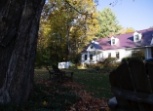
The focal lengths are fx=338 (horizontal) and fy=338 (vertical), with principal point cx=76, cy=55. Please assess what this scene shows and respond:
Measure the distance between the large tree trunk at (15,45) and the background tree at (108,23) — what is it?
8996 centimetres

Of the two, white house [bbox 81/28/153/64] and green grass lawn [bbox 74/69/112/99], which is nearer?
green grass lawn [bbox 74/69/112/99]

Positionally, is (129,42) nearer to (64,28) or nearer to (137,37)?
(137,37)

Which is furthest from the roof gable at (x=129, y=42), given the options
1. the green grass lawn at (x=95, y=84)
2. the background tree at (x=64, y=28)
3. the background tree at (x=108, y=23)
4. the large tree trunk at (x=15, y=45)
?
the large tree trunk at (x=15, y=45)

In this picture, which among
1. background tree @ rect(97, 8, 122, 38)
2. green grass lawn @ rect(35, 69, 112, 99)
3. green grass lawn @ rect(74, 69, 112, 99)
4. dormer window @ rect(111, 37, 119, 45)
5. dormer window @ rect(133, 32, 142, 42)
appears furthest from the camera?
background tree @ rect(97, 8, 122, 38)

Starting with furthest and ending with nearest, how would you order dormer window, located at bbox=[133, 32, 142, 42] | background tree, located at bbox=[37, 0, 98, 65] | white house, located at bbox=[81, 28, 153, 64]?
dormer window, located at bbox=[133, 32, 142, 42], background tree, located at bbox=[37, 0, 98, 65], white house, located at bbox=[81, 28, 153, 64]

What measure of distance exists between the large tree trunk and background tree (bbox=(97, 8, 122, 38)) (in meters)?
90.0

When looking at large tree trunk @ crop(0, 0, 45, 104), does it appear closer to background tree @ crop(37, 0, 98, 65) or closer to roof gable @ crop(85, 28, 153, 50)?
background tree @ crop(37, 0, 98, 65)

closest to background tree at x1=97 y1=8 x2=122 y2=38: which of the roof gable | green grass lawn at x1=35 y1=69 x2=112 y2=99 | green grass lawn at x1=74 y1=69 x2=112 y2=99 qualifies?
the roof gable

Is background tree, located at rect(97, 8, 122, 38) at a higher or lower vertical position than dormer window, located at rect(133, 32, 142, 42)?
higher

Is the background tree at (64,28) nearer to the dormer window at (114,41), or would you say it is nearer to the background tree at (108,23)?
the dormer window at (114,41)

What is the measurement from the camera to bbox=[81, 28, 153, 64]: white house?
183ft

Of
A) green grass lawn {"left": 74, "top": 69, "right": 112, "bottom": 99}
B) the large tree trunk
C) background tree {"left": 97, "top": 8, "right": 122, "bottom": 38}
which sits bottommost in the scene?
green grass lawn {"left": 74, "top": 69, "right": 112, "bottom": 99}

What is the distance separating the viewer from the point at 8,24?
8.54 meters

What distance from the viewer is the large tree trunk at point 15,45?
847cm
